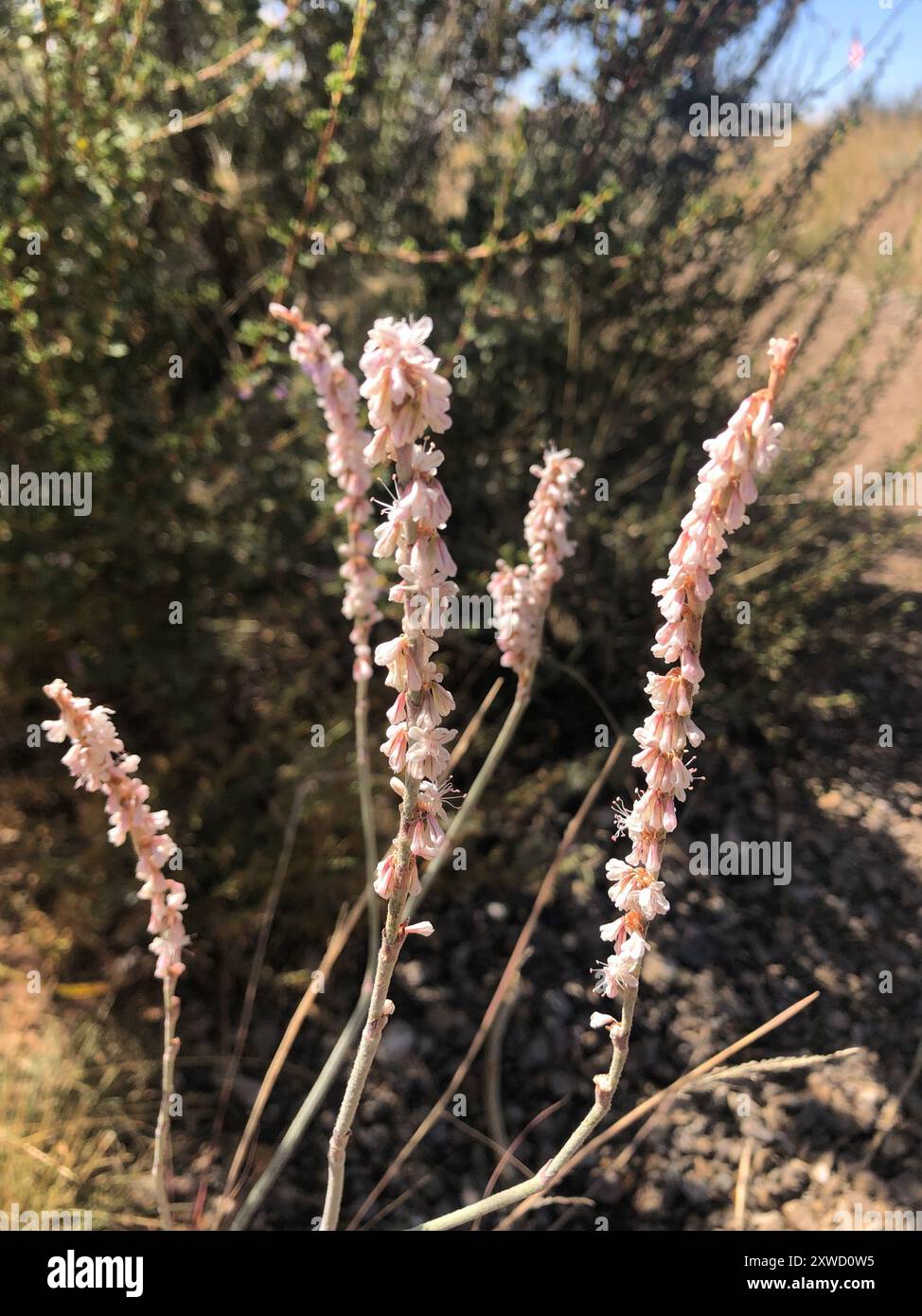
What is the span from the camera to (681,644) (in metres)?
0.99

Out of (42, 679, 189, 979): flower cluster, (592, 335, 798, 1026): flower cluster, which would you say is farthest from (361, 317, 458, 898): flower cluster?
(42, 679, 189, 979): flower cluster

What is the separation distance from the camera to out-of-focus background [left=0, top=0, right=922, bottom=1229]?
7.93 ft

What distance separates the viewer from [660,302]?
136 inches

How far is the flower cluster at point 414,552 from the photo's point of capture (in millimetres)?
889

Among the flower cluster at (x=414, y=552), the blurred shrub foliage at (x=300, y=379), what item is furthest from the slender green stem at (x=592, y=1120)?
the blurred shrub foliage at (x=300, y=379)

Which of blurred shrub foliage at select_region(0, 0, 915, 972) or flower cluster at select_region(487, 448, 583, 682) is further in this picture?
blurred shrub foliage at select_region(0, 0, 915, 972)

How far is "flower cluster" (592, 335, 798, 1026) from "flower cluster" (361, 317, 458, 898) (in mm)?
232

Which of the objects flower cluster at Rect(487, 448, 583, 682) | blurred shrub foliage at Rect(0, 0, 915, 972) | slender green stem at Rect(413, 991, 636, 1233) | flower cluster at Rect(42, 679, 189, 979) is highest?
blurred shrub foliage at Rect(0, 0, 915, 972)

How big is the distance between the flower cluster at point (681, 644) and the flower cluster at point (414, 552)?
0.76 ft

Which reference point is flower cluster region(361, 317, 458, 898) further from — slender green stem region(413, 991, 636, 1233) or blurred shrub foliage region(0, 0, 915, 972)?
blurred shrub foliage region(0, 0, 915, 972)

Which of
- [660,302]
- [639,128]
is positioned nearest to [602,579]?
[660,302]

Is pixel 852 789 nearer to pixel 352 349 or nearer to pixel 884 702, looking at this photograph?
pixel 884 702

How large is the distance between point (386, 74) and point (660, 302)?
1269 mm
